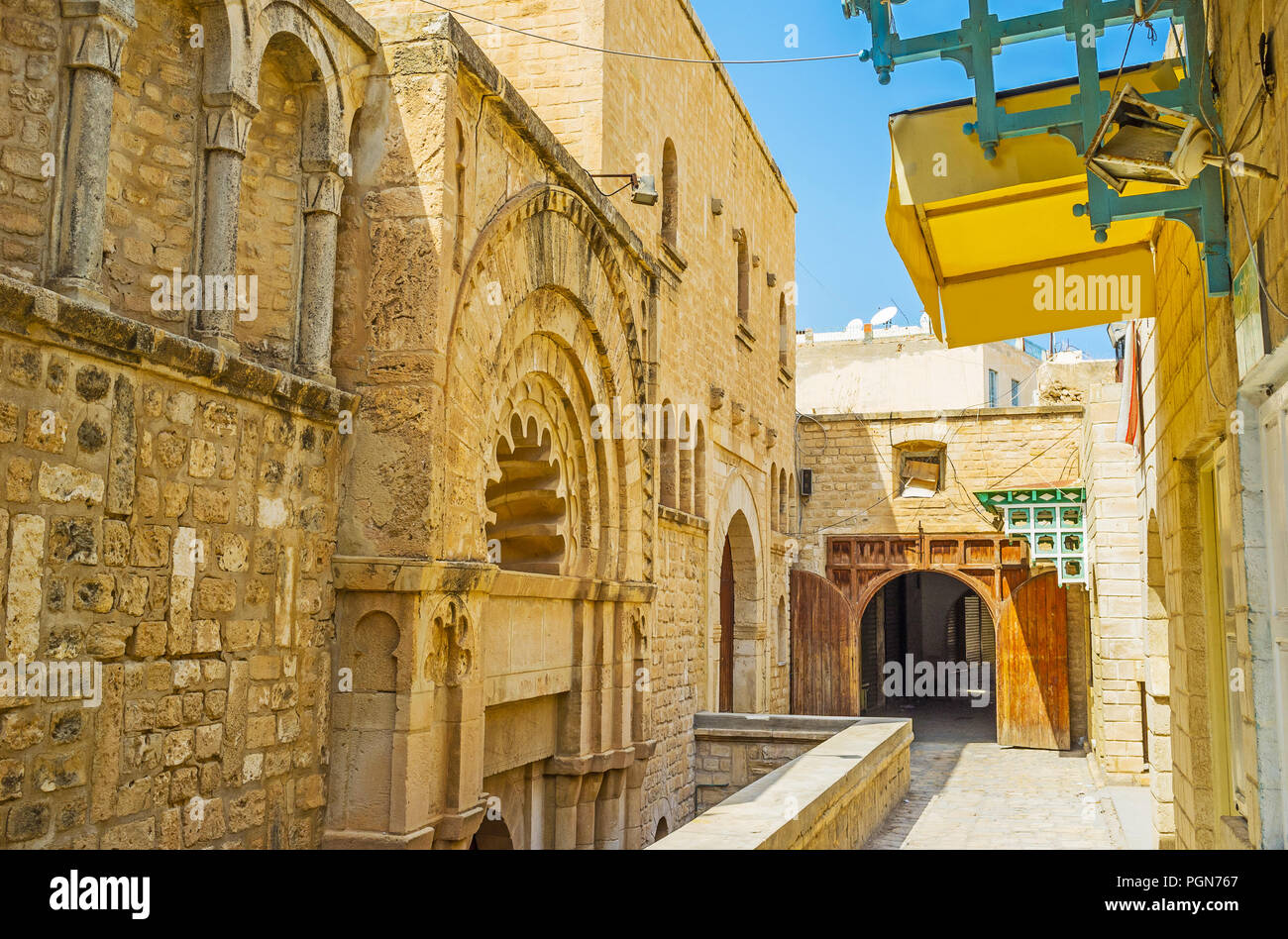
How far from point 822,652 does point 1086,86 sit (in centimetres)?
1473

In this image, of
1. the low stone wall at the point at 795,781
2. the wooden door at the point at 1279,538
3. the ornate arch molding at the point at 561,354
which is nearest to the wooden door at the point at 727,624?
the low stone wall at the point at 795,781

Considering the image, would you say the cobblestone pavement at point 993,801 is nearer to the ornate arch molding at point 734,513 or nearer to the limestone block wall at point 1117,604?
the limestone block wall at point 1117,604

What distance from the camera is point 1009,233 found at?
5.68 meters

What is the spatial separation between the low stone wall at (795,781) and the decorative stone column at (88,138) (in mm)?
3671

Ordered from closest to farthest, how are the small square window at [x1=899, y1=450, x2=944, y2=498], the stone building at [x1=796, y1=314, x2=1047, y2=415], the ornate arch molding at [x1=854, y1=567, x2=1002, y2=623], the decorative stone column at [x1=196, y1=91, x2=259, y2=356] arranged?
the decorative stone column at [x1=196, y1=91, x2=259, y2=356]
the ornate arch molding at [x1=854, y1=567, x2=1002, y2=623]
the small square window at [x1=899, y1=450, x2=944, y2=498]
the stone building at [x1=796, y1=314, x2=1047, y2=415]

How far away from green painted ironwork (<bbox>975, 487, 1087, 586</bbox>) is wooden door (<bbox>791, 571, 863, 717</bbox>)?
375cm

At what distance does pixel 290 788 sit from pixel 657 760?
5.72 metres

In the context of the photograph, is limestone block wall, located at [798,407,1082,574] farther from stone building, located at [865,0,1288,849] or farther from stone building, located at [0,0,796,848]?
stone building, located at [0,0,796,848]

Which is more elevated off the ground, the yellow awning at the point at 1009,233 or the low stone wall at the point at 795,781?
the yellow awning at the point at 1009,233

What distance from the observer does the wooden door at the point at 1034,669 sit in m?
16.4

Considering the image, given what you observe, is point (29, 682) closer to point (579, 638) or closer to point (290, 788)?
point (290, 788)

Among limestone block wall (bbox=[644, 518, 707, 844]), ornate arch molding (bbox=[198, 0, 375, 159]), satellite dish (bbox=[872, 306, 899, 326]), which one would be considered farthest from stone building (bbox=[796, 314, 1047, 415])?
ornate arch molding (bbox=[198, 0, 375, 159])

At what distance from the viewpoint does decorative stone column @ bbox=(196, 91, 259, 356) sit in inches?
183
